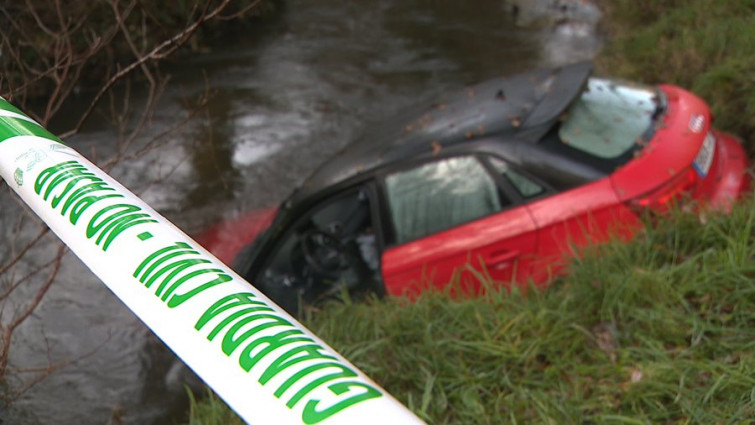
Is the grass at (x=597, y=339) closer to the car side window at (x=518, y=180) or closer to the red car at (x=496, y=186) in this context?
the red car at (x=496, y=186)

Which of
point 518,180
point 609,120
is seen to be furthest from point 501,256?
point 609,120

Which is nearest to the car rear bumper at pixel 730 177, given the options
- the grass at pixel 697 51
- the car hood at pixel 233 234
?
the grass at pixel 697 51

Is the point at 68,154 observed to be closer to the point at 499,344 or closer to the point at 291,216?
the point at 499,344

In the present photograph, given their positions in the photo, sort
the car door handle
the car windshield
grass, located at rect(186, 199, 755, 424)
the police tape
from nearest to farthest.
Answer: the police tape < grass, located at rect(186, 199, 755, 424) < the car door handle < the car windshield

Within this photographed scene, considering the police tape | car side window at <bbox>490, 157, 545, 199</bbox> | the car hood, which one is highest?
the police tape

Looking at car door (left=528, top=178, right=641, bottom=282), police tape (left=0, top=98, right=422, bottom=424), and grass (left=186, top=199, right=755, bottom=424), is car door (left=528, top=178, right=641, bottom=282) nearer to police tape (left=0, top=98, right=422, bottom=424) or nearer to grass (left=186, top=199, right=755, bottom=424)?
grass (left=186, top=199, right=755, bottom=424)

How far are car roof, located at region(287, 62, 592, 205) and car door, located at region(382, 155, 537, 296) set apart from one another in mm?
151

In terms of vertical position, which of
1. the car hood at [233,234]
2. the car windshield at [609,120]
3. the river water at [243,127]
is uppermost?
the car windshield at [609,120]

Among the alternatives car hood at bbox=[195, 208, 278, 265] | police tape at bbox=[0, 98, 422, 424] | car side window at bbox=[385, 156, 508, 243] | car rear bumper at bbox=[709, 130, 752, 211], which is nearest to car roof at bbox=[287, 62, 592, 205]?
car side window at bbox=[385, 156, 508, 243]

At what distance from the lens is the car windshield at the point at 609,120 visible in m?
3.98

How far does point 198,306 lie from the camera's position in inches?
56.0

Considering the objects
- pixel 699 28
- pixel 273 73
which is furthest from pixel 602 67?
pixel 273 73

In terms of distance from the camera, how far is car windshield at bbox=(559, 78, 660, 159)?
3.98 m

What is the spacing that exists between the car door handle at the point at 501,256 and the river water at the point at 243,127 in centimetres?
159
